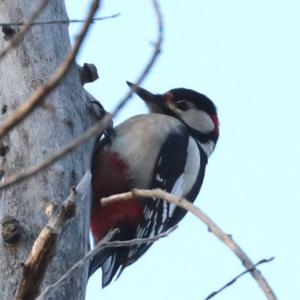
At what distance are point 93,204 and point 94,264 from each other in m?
0.34

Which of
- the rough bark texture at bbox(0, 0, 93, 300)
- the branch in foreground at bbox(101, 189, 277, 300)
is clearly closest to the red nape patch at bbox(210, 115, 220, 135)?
the rough bark texture at bbox(0, 0, 93, 300)

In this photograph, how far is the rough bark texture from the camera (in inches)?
104

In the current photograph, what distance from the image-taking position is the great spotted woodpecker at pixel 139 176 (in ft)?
12.8

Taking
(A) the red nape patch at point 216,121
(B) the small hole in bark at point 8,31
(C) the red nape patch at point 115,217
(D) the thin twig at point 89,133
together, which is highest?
(D) the thin twig at point 89,133

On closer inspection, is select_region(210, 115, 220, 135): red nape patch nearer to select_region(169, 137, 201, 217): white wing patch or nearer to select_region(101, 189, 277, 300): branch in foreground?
select_region(169, 137, 201, 217): white wing patch

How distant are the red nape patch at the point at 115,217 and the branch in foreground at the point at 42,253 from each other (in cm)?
189

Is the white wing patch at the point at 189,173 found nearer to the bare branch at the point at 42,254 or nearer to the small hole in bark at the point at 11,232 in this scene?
the small hole in bark at the point at 11,232

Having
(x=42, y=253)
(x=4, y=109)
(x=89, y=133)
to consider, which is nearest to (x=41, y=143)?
(x=4, y=109)

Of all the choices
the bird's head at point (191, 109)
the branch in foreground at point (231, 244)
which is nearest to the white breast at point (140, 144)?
the bird's head at point (191, 109)

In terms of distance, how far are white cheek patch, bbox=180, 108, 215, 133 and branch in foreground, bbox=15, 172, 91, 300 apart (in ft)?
9.48

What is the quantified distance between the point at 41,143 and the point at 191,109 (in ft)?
6.82

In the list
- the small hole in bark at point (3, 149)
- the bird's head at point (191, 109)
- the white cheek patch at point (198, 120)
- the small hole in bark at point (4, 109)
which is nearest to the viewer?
the small hole in bark at point (3, 149)

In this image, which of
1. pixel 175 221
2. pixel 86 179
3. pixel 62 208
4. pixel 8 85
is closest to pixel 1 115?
pixel 8 85

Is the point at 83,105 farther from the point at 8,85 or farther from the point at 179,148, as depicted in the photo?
the point at 179,148
